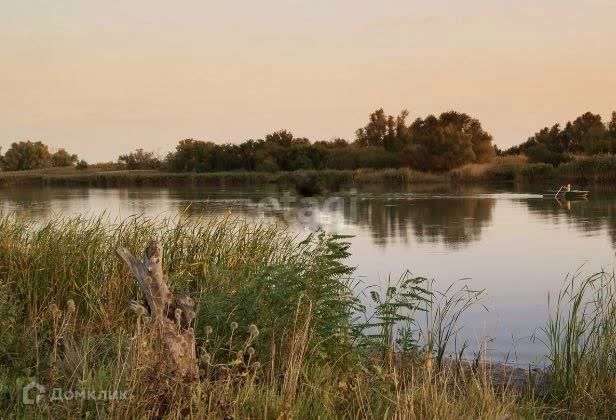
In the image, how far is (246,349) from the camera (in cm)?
536

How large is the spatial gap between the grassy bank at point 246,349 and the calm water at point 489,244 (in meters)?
0.88

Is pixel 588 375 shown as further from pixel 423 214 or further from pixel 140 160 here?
pixel 140 160

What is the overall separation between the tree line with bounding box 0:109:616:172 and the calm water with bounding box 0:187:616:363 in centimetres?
2629

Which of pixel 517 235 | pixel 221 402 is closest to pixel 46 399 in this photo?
pixel 221 402

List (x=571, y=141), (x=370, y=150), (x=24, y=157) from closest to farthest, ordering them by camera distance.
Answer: (x=370, y=150)
(x=571, y=141)
(x=24, y=157)

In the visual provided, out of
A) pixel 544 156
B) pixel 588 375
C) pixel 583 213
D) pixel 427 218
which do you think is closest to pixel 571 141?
pixel 544 156

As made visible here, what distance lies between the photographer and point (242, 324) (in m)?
5.94

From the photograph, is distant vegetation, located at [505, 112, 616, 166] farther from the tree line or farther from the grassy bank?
the grassy bank

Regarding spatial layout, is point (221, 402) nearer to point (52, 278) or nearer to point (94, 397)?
point (94, 397)

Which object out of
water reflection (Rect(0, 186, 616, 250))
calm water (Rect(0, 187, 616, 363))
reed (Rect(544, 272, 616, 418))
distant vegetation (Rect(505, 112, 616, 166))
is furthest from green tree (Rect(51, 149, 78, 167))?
reed (Rect(544, 272, 616, 418))

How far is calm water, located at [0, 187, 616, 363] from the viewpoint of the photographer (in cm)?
1119

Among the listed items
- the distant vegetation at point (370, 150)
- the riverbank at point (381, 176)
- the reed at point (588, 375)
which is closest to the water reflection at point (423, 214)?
the reed at point (588, 375)

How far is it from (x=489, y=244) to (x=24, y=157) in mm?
95621

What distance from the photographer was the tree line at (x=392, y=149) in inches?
2480
